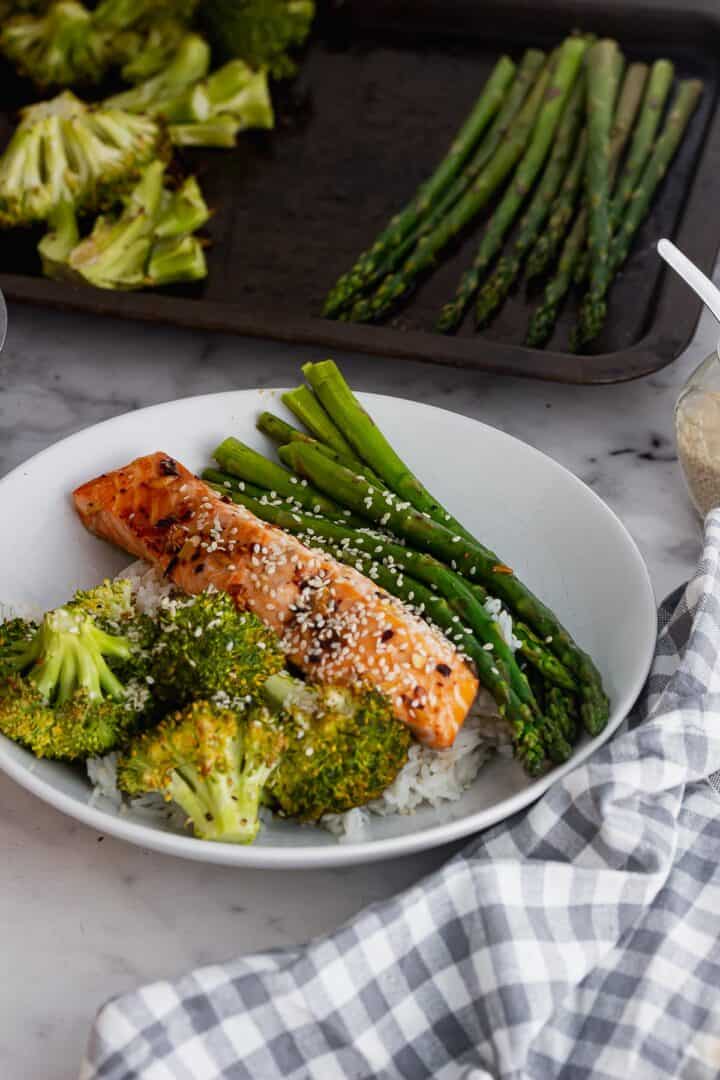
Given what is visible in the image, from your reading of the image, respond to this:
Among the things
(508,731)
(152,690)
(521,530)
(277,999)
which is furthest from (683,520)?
(277,999)

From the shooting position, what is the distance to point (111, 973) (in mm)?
1983

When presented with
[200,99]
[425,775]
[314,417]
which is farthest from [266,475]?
[200,99]

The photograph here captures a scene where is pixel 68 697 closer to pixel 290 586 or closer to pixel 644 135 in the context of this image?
pixel 290 586

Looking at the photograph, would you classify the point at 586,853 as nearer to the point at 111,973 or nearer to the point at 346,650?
the point at 346,650

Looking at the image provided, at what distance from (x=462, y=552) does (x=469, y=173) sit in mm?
1686

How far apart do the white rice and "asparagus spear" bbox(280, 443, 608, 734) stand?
67 mm

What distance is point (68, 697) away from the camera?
2021mm

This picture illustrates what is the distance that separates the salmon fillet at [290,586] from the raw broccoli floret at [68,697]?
279 mm

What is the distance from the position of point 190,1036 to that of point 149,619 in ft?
2.41

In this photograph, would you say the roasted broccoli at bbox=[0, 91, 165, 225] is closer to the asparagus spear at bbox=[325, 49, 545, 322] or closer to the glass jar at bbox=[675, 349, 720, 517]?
the asparagus spear at bbox=[325, 49, 545, 322]

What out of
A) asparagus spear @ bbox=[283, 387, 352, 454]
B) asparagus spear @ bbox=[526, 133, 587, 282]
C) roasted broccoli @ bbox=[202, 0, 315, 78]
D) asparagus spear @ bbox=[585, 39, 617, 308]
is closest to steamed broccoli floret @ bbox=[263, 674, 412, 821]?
asparagus spear @ bbox=[283, 387, 352, 454]

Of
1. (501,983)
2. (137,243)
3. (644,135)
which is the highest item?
(644,135)

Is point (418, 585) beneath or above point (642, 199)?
beneath

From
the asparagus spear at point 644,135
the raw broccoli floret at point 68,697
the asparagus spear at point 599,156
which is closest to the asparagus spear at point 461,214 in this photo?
the asparagus spear at point 599,156
